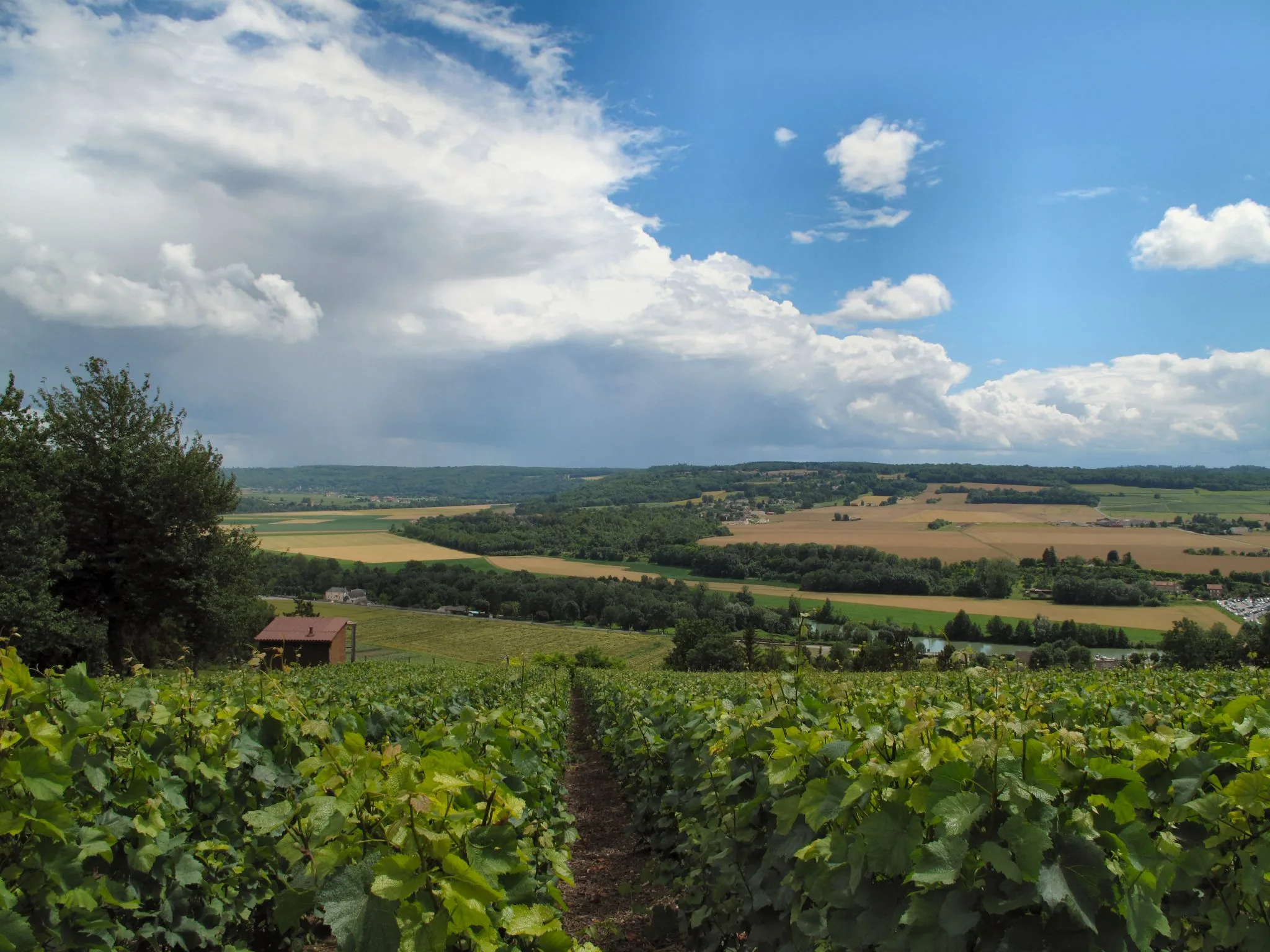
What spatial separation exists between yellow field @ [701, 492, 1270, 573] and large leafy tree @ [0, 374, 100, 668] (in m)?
74.4

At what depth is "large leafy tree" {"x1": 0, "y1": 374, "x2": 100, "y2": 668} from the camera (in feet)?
64.5

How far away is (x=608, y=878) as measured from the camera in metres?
8.29

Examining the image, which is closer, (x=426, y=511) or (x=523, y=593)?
(x=523, y=593)

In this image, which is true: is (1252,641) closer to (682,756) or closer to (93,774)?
(682,756)

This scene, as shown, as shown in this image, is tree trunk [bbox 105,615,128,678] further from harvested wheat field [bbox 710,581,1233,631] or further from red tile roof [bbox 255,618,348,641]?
harvested wheat field [bbox 710,581,1233,631]

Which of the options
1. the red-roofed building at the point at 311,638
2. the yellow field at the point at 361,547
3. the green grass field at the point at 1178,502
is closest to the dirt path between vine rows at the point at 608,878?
the red-roofed building at the point at 311,638

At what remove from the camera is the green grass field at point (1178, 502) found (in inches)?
3932

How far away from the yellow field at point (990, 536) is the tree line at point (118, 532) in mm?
69806

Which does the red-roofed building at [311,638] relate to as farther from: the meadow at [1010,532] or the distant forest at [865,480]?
the distant forest at [865,480]

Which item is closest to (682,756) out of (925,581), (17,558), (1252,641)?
(17,558)

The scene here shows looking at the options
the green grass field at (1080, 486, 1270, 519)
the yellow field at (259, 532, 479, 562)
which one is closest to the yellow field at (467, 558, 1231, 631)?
the yellow field at (259, 532, 479, 562)

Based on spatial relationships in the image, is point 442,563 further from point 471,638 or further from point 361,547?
point 471,638

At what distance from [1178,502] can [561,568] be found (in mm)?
90043

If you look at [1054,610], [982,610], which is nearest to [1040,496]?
[982,610]
